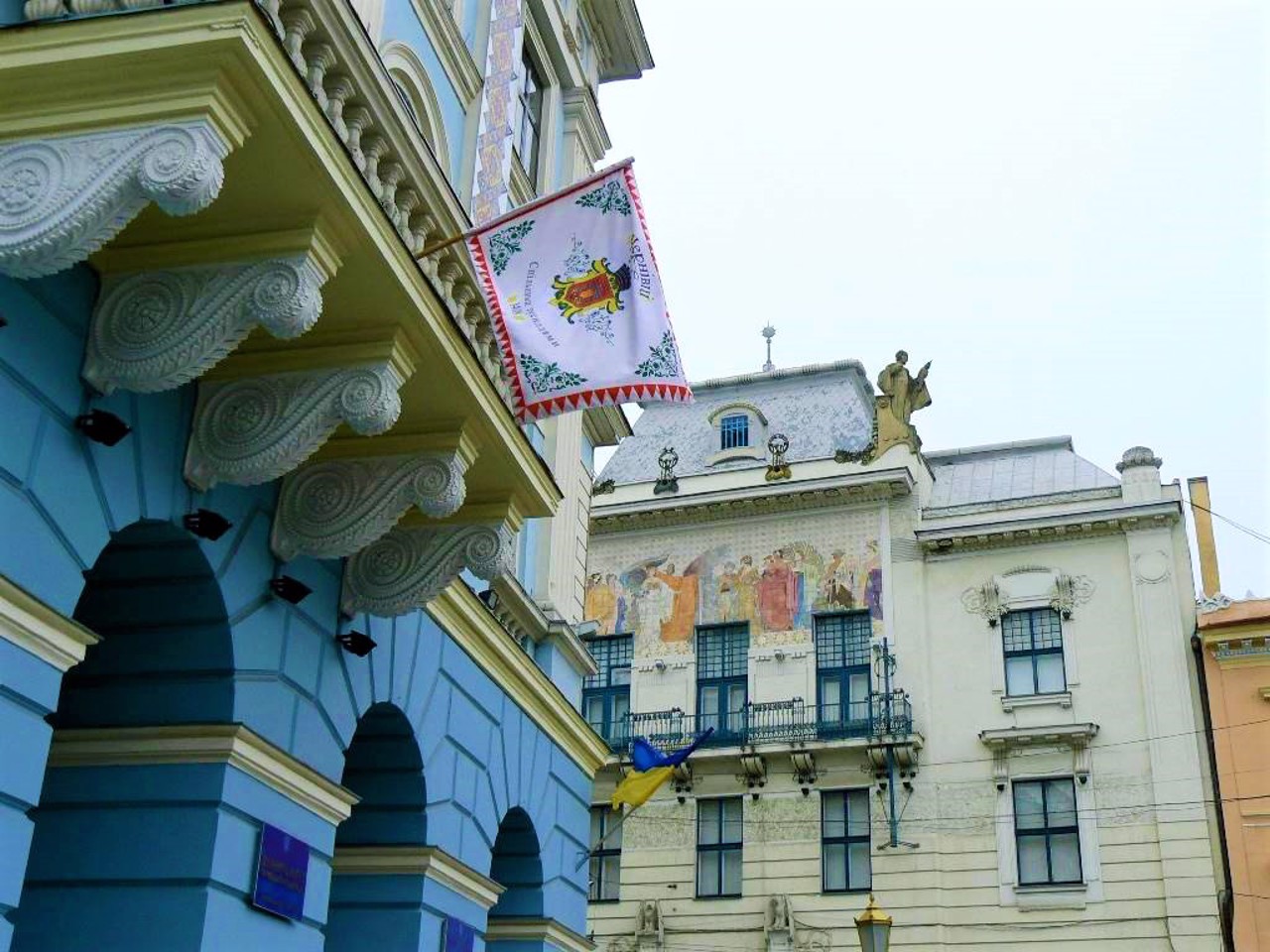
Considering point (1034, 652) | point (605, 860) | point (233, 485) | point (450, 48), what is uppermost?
point (1034, 652)

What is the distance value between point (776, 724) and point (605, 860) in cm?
468

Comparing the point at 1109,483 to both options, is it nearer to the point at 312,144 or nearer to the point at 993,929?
the point at 993,929

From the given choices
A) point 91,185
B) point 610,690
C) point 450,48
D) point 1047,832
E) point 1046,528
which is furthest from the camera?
point 610,690

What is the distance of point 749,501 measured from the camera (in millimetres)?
32656

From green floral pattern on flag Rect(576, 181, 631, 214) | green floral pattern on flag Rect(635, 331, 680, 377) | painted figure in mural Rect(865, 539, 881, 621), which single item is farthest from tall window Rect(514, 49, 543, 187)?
painted figure in mural Rect(865, 539, 881, 621)

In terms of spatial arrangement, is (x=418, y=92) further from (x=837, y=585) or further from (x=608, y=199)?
(x=837, y=585)

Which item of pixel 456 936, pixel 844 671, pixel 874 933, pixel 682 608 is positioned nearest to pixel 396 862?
pixel 456 936

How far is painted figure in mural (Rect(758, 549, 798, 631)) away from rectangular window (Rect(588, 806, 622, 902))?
5103mm

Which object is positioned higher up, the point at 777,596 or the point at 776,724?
the point at 777,596

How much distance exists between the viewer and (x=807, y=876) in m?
29.4

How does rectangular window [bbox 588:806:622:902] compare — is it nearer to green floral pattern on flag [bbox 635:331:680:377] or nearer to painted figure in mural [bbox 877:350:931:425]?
painted figure in mural [bbox 877:350:931:425]

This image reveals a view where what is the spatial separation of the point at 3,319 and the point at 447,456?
122 inches

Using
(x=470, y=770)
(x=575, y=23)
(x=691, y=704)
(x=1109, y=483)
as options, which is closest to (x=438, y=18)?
(x=575, y=23)

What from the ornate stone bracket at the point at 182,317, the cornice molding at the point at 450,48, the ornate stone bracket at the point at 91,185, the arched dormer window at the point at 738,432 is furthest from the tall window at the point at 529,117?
the arched dormer window at the point at 738,432
